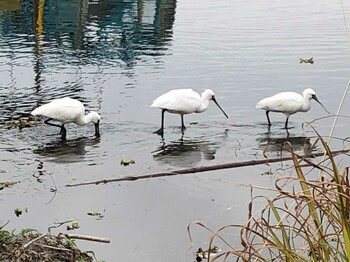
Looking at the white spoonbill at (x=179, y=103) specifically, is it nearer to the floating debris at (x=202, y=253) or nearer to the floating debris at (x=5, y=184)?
the floating debris at (x=5, y=184)

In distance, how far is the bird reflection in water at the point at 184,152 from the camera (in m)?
8.30

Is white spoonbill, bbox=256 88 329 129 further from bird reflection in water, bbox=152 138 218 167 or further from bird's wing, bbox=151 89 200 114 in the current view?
bird reflection in water, bbox=152 138 218 167

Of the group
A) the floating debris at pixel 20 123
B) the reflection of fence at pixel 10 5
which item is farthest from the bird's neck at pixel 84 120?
the reflection of fence at pixel 10 5

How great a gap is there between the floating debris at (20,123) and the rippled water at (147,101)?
0.40ft

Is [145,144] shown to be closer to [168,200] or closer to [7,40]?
[168,200]

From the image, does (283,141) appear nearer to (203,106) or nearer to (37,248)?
(203,106)

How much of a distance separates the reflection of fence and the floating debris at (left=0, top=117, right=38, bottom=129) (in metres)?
11.8

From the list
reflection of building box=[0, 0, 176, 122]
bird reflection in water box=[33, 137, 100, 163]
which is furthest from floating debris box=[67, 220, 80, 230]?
reflection of building box=[0, 0, 176, 122]

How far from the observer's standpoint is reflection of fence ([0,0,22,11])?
2086 centimetres

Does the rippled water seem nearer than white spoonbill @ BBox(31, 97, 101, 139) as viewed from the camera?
Yes

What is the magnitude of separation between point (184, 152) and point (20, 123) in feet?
7.33

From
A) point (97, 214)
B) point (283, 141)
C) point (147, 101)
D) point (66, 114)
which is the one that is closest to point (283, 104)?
point (283, 141)

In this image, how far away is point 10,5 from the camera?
69.9 ft

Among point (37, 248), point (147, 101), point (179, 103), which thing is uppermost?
point (37, 248)
